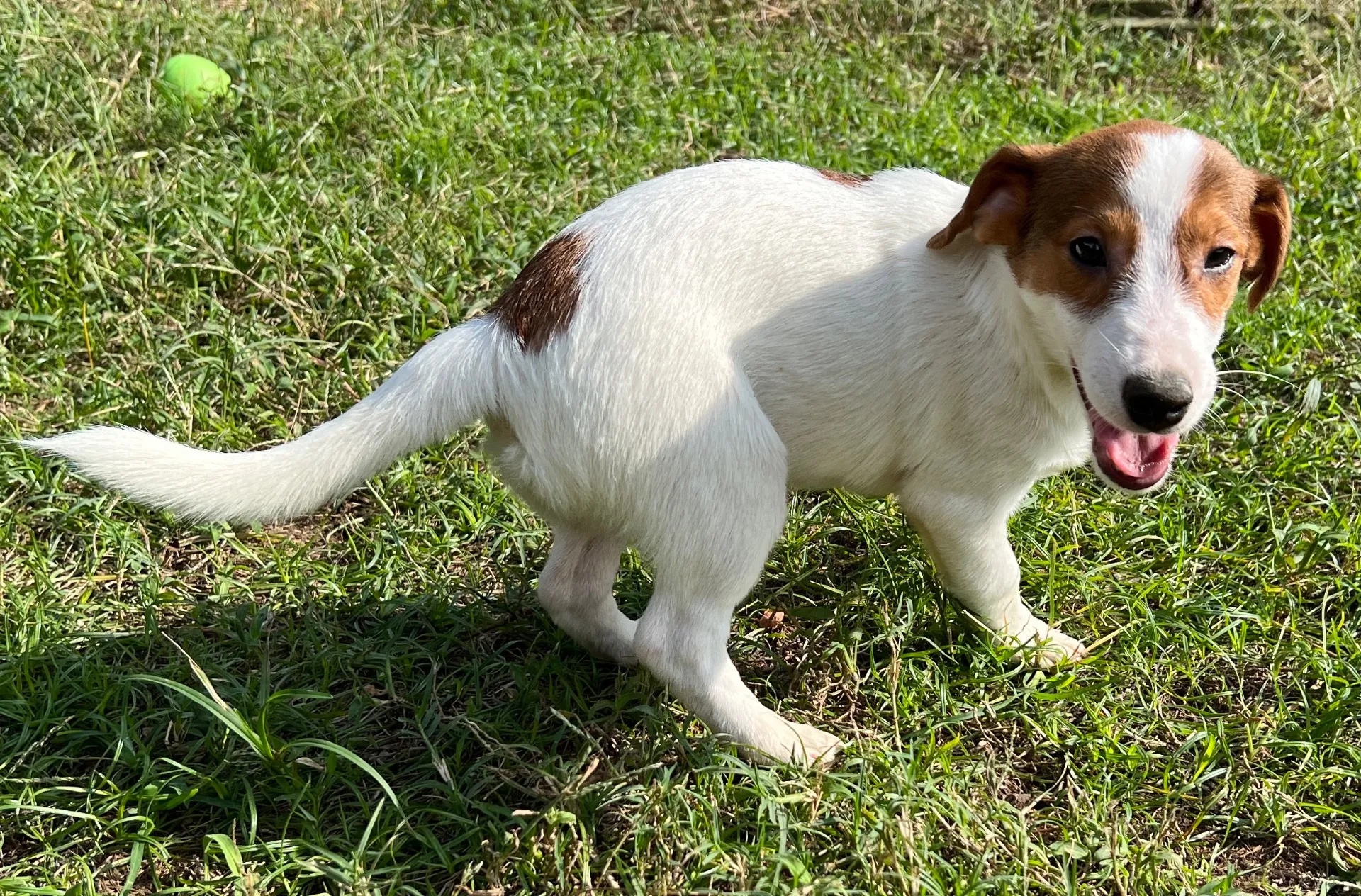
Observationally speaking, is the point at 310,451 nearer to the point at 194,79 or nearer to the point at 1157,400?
the point at 1157,400

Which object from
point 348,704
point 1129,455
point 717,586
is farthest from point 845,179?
point 348,704

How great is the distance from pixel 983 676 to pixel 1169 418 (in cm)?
109

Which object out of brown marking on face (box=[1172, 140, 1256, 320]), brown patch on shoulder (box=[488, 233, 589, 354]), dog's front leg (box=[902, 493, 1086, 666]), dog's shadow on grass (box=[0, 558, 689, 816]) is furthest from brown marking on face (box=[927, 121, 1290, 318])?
dog's shadow on grass (box=[0, 558, 689, 816])

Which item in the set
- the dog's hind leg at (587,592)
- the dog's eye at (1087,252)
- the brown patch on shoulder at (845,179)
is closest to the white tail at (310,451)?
the dog's hind leg at (587,592)

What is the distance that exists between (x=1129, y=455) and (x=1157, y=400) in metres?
0.32

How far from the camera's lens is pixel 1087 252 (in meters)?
2.57

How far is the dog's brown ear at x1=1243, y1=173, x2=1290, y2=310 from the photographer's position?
2744 millimetres

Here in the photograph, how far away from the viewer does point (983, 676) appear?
3285mm

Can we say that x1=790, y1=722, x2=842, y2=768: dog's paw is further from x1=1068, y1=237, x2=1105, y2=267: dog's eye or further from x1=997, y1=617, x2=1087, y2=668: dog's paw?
x1=1068, y1=237, x2=1105, y2=267: dog's eye

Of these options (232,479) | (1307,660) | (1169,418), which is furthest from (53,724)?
(1307,660)

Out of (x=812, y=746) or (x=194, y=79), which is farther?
(x=194, y=79)

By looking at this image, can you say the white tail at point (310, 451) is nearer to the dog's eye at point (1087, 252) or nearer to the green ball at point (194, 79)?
the dog's eye at point (1087, 252)

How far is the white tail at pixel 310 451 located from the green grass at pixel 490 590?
17.6 inches

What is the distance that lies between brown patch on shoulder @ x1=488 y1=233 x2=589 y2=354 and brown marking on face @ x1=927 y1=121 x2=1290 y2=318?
82cm
